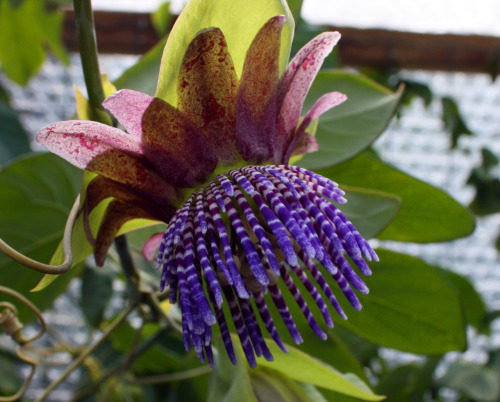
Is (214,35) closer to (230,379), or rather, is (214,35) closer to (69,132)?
(69,132)

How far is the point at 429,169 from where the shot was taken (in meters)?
2.44

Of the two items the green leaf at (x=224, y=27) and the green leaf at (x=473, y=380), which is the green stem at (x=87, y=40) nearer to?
the green leaf at (x=224, y=27)

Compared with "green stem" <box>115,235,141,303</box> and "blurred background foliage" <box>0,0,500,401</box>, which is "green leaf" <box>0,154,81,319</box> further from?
"green stem" <box>115,235,141,303</box>

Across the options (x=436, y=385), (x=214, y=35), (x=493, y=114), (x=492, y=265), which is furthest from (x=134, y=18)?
(x=492, y=265)

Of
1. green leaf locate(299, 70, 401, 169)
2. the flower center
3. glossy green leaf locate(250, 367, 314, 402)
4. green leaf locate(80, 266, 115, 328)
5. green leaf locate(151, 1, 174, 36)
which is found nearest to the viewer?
the flower center

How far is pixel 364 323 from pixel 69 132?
361 mm

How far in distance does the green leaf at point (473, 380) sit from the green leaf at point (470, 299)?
0.35ft

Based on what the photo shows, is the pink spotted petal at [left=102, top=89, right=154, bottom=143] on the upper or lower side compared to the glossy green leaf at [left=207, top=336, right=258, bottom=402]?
upper

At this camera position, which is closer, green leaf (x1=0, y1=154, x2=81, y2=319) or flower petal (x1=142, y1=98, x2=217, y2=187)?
flower petal (x1=142, y1=98, x2=217, y2=187)

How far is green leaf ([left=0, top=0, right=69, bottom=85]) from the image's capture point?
135cm

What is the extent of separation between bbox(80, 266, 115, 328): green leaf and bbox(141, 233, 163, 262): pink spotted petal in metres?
0.64

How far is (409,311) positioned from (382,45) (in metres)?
1.32

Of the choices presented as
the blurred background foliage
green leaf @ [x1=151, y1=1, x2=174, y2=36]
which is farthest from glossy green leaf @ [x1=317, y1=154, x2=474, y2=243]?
green leaf @ [x1=151, y1=1, x2=174, y2=36]

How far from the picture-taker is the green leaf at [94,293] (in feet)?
3.47
